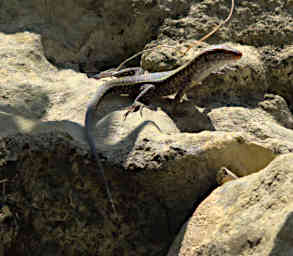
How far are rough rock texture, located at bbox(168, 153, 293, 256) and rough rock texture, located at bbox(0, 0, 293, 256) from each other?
0.05m

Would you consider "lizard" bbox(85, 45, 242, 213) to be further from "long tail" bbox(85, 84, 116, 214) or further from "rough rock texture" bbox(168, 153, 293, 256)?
"rough rock texture" bbox(168, 153, 293, 256)

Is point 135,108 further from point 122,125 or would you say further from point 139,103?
point 122,125

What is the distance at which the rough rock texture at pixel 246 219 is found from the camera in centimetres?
253

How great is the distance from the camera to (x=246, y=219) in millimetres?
2783

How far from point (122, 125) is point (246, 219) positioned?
177 cm

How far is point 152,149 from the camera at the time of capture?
3.60 meters

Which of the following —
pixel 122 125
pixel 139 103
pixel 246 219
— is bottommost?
pixel 139 103

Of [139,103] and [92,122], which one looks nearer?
[92,122]

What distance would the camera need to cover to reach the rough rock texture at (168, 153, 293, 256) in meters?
2.53

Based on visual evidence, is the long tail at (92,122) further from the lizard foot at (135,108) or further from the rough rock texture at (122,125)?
the lizard foot at (135,108)

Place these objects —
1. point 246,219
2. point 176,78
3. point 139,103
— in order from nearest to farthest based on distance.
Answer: point 246,219 < point 139,103 < point 176,78

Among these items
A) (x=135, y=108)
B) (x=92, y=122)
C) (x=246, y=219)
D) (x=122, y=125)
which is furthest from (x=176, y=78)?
(x=246, y=219)

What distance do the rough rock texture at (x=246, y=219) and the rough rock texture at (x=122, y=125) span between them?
2.0 inches

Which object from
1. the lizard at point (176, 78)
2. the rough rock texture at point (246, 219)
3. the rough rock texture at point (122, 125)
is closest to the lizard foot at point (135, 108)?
the lizard at point (176, 78)
